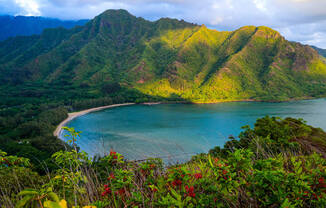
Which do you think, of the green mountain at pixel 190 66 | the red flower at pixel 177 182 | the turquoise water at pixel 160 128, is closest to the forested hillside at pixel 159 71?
the green mountain at pixel 190 66

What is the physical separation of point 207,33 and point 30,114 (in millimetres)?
159503

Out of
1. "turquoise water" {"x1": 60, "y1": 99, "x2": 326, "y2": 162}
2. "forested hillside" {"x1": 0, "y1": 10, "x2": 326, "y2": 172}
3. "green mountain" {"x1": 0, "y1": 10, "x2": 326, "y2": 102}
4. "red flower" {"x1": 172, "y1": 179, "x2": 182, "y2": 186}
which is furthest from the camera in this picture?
"green mountain" {"x1": 0, "y1": 10, "x2": 326, "y2": 102}

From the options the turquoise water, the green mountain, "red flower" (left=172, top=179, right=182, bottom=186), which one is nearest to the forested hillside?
the green mountain

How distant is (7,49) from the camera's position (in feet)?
614

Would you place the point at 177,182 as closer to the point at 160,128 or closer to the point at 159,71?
the point at 160,128

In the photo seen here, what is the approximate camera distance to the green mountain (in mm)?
112062

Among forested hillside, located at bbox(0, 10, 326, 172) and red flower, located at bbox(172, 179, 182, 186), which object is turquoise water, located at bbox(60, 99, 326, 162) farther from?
red flower, located at bbox(172, 179, 182, 186)

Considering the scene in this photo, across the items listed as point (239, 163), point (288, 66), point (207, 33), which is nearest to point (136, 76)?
point (207, 33)

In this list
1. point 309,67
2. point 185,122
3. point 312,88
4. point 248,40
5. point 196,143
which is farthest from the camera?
point 248,40

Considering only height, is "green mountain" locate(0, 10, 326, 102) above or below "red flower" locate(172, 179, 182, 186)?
above

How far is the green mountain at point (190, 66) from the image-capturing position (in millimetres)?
112062

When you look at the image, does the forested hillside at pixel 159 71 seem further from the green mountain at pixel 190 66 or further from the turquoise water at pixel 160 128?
the turquoise water at pixel 160 128

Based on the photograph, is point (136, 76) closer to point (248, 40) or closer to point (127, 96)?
point (127, 96)

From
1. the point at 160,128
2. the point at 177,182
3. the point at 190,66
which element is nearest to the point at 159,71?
the point at 190,66
